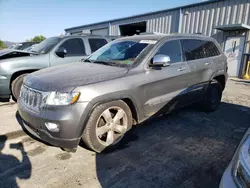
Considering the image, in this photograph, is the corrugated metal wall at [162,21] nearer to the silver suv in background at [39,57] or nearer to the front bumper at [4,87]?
the silver suv in background at [39,57]

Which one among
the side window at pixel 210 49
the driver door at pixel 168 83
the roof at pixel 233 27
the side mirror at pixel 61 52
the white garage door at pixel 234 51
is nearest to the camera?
the driver door at pixel 168 83

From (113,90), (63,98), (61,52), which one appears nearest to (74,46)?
(61,52)

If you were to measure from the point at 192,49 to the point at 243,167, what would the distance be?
3344 mm

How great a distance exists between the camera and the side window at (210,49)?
4680 millimetres

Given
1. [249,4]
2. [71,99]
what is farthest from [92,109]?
[249,4]

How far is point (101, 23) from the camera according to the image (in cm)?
1975

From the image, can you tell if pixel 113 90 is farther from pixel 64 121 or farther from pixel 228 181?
pixel 228 181

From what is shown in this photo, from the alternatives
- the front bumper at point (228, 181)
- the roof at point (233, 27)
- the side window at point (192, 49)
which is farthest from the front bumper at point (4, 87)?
the roof at point (233, 27)

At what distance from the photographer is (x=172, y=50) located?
3.88 m

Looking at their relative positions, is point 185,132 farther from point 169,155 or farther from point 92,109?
point 92,109

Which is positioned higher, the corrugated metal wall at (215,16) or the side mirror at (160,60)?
the corrugated metal wall at (215,16)

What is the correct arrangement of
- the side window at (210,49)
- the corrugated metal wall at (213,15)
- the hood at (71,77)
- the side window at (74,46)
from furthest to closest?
the corrugated metal wall at (213,15)
the side window at (74,46)
the side window at (210,49)
the hood at (71,77)

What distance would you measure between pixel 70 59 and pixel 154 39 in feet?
9.67

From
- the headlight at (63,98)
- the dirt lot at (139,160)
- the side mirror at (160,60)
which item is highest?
the side mirror at (160,60)
